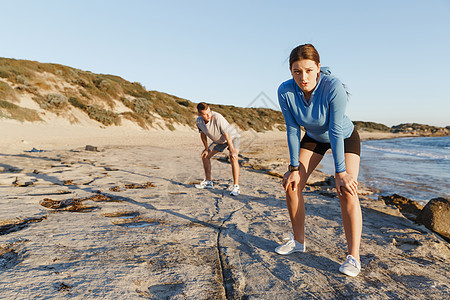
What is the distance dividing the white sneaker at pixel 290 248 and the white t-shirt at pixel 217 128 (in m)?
2.51

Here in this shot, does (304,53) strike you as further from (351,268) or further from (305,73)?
(351,268)

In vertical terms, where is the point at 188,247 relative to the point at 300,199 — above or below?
below

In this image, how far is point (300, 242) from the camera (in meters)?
2.27

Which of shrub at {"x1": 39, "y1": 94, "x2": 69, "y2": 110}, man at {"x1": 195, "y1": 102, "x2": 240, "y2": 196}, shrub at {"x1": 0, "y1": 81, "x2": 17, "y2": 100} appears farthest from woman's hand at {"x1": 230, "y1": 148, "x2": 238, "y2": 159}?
shrub at {"x1": 0, "y1": 81, "x2": 17, "y2": 100}

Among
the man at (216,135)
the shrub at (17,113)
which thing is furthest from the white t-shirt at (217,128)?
the shrub at (17,113)

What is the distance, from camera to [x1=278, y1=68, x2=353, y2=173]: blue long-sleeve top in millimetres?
1930

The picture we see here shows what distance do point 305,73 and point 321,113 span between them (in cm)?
32

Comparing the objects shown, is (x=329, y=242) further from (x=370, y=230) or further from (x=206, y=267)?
(x=206, y=267)

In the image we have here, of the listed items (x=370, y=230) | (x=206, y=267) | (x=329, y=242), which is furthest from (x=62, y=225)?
(x=370, y=230)

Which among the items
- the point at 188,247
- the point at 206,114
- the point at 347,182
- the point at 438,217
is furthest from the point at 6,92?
the point at 438,217

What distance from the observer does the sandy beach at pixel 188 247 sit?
64.5 inches

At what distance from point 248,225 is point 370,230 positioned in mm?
1286

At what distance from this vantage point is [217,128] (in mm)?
4531

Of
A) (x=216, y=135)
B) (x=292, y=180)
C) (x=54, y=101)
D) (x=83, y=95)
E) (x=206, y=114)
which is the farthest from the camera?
(x=83, y=95)
